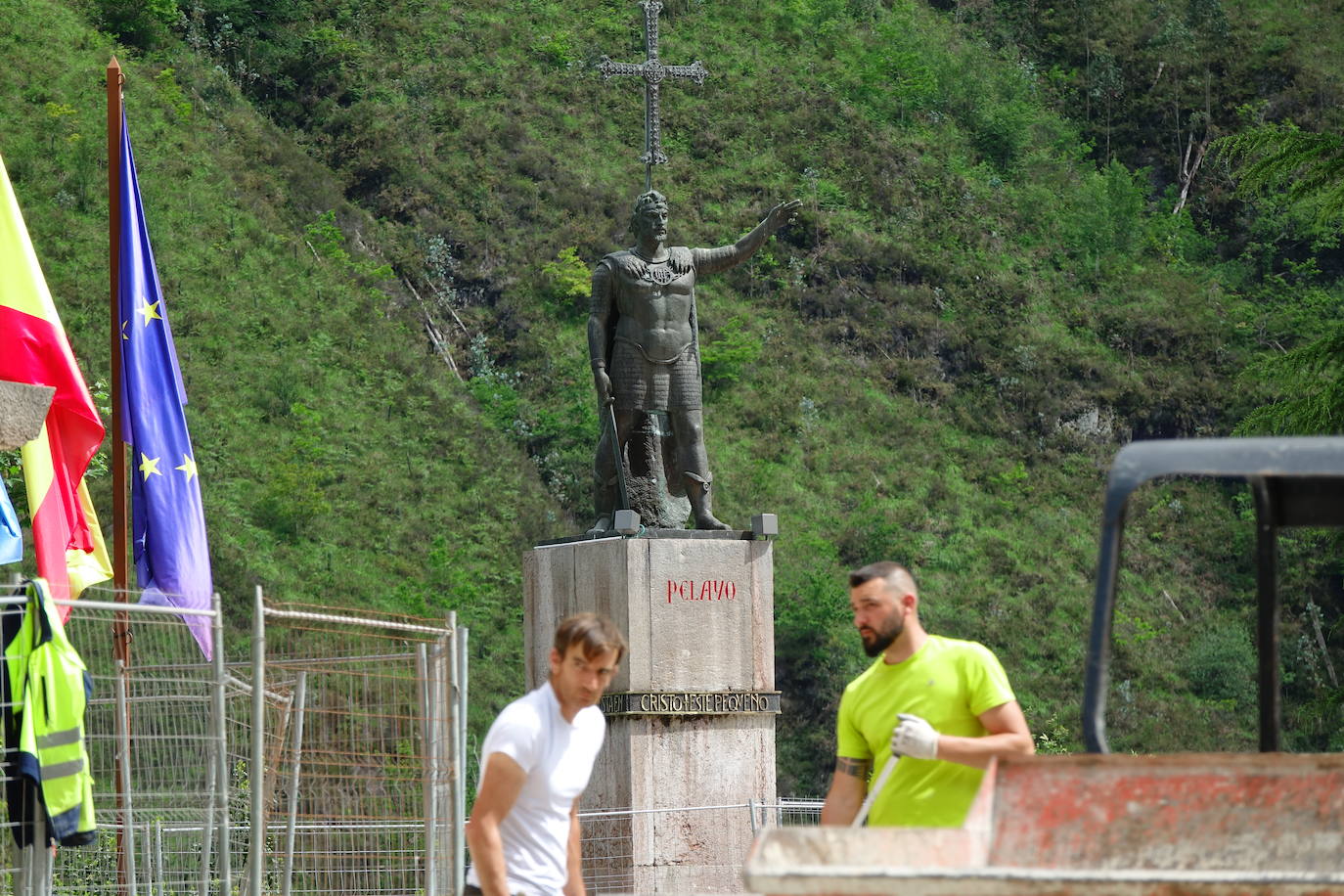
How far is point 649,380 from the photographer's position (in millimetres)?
13203

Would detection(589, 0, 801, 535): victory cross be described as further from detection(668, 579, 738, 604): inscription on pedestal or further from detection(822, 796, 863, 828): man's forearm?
detection(822, 796, 863, 828): man's forearm

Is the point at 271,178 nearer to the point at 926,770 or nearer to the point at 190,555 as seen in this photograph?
the point at 190,555

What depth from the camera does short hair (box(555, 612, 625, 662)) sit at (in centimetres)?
473

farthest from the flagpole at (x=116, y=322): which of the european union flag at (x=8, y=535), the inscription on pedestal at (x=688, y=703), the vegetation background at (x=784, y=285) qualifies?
the vegetation background at (x=784, y=285)

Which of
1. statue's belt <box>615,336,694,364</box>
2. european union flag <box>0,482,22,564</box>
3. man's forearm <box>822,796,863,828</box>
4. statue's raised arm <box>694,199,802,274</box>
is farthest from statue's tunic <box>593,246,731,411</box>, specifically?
man's forearm <box>822,796,863,828</box>

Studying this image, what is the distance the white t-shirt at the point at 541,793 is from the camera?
474 cm

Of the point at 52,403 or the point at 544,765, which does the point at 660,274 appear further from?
the point at 544,765

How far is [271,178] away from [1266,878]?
39540mm

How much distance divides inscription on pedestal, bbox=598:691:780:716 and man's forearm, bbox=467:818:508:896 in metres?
7.47

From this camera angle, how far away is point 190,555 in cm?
1070

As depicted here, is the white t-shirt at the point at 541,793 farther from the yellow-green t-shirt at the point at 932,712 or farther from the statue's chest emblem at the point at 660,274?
the statue's chest emblem at the point at 660,274

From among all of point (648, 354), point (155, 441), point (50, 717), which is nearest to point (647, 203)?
point (648, 354)

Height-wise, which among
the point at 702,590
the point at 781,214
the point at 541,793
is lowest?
the point at 541,793

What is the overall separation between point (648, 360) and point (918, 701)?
320 inches
